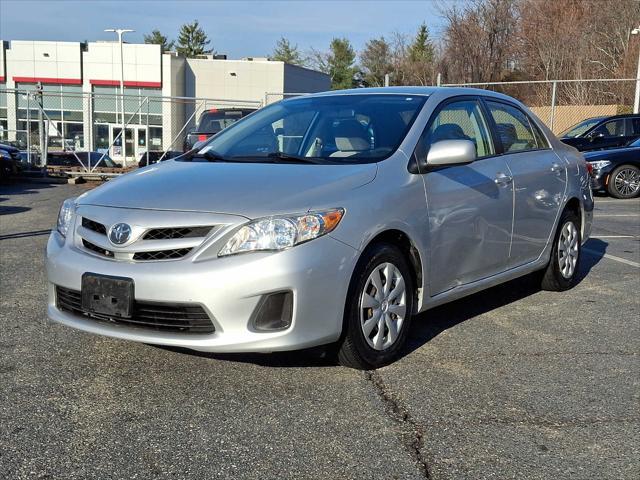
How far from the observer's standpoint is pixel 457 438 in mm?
3066

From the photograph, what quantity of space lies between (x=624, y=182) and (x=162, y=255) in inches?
510

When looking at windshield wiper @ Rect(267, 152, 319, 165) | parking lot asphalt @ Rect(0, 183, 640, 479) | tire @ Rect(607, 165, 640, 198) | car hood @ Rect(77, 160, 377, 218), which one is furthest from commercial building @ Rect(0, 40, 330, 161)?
parking lot asphalt @ Rect(0, 183, 640, 479)

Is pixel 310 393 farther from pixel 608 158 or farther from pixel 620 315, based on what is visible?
pixel 608 158

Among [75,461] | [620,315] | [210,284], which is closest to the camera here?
[75,461]

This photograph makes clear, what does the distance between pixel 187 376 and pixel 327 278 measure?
98 centimetres

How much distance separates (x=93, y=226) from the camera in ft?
12.3

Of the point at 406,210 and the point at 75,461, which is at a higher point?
the point at 406,210

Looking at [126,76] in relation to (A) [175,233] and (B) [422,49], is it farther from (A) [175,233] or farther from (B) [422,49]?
(A) [175,233]

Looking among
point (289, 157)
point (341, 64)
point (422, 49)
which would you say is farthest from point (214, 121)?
point (341, 64)

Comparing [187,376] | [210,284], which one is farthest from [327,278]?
[187,376]

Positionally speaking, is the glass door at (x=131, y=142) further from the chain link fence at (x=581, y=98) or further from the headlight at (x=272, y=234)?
the headlight at (x=272, y=234)

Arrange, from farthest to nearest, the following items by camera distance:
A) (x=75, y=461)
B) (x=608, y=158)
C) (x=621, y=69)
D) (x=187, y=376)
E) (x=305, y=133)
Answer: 1. (x=621, y=69)
2. (x=608, y=158)
3. (x=305, y=133)
4. (x=187, y=376)
5. (x=75, y=461)

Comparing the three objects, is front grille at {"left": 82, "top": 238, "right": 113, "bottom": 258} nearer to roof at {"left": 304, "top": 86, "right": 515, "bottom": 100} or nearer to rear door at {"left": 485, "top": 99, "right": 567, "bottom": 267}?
roof at {"left": 304, "top": 86, "right": 515, "bottom": 100}

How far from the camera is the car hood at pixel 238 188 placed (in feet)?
11.5
